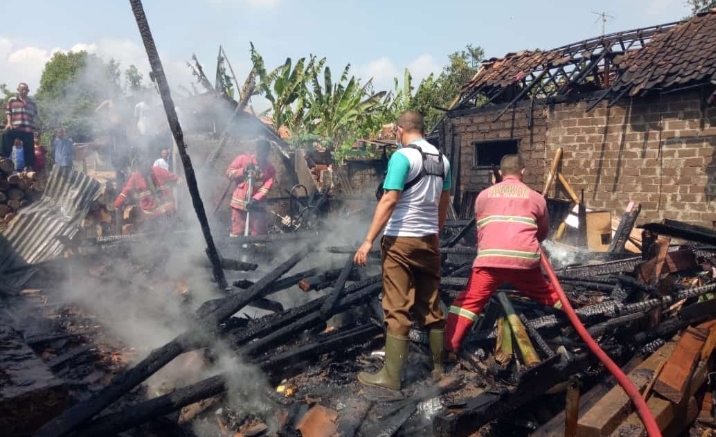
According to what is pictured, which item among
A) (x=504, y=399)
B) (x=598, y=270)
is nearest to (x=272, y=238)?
(x=598, y=270)

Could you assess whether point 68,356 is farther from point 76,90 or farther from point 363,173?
point 76,90

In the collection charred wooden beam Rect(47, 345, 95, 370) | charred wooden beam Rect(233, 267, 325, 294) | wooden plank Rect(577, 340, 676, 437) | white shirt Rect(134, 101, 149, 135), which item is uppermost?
white shirt Rect(134, 101, 149, 135)

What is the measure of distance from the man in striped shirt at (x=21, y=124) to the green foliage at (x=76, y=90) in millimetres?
2217

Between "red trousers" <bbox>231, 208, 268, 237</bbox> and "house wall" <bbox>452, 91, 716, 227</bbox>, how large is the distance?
664 centimetres

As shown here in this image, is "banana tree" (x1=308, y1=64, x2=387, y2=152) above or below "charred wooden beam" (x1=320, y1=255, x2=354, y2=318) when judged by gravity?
above

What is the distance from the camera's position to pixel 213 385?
3.66 metres

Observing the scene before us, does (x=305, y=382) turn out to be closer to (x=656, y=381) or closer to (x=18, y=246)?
(x=656, y=381)

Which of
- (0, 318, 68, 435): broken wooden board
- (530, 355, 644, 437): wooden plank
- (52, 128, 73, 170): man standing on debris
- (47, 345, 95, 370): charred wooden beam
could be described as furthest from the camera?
(52, 128, 73, 170): man standing on debris

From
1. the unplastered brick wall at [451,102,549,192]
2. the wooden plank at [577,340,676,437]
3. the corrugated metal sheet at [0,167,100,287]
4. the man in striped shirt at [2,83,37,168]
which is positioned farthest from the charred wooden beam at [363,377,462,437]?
the man in striped shirt at [2,83,37,168]

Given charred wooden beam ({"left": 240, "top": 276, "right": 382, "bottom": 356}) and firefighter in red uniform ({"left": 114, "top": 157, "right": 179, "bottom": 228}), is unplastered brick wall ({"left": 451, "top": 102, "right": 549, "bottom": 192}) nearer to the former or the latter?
firefighter in red uniform ({"left": 114, "top": 157, "right": 179, "bottom": 228})

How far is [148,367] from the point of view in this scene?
3.69m

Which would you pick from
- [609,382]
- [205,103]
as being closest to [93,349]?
[609,382]

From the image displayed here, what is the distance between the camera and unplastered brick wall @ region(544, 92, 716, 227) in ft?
32.6

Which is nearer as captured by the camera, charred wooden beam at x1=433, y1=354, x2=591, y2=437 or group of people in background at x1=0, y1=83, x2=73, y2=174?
charred wooden beam at x1=433, y1=354, x2=591, y2=437
